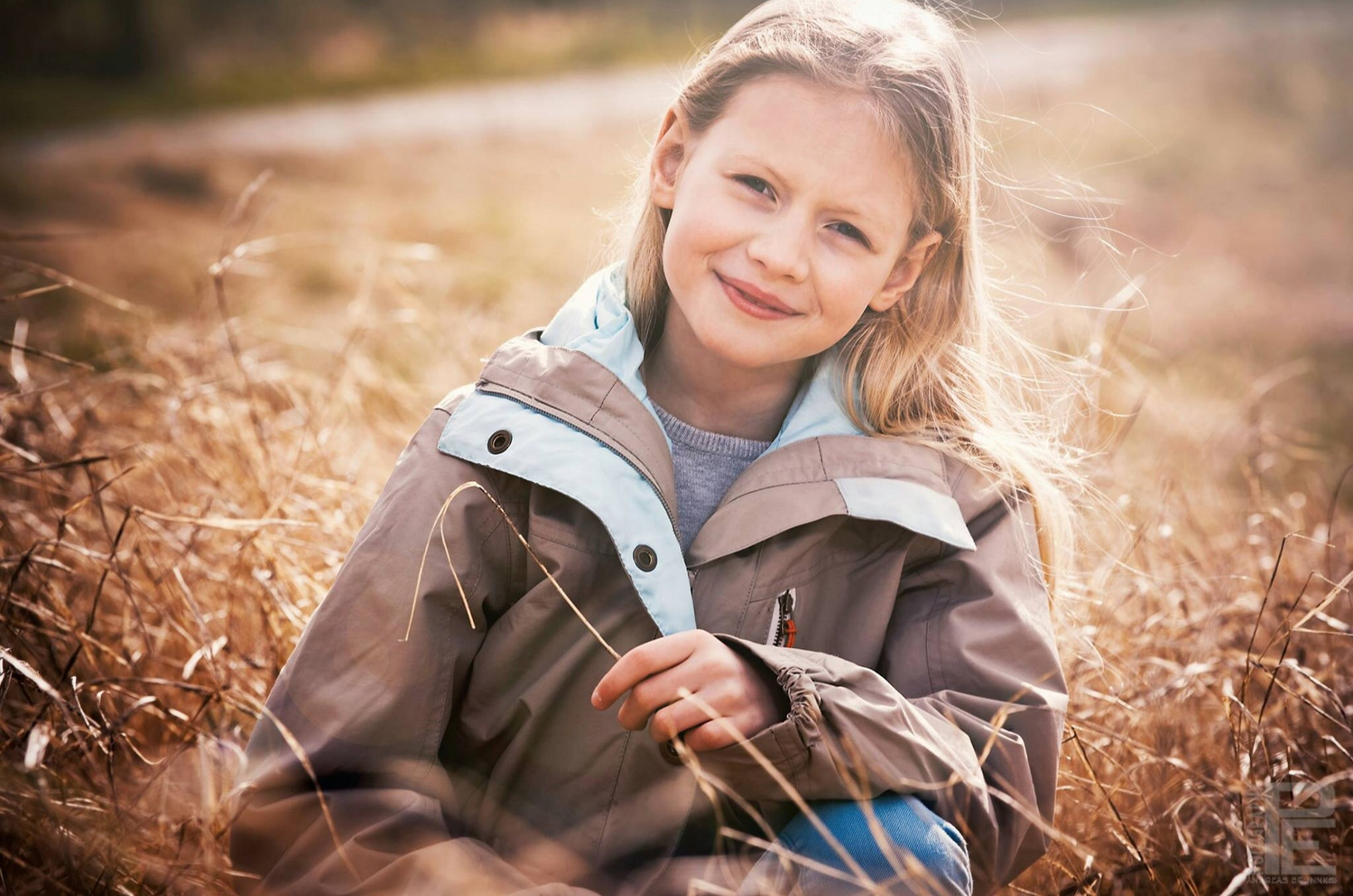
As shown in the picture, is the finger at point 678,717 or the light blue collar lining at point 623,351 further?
the light blue collar lining at point 623,351

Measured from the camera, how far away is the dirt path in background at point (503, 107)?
25.4 ft

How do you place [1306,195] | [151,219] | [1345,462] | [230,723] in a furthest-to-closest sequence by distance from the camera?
[1306,195]
[151,219]
[1345,462]
[230,723]

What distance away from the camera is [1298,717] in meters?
2.47

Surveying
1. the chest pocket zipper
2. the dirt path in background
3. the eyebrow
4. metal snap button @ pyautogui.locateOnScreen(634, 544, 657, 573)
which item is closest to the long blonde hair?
the eyebrow

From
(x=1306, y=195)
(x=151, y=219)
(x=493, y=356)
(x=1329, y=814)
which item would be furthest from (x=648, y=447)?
(x=1306, y=195)

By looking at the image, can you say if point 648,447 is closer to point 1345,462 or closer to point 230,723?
point 230,723

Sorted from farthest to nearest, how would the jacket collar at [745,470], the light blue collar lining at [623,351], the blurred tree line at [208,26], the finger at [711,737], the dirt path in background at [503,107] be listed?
the blurred tree line at [208,26], the dirt path in background at [503,107], the light blue collar lining at [623,351], the jacket collar at [745,470], the finger at [711,737]

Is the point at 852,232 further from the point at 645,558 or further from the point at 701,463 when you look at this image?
the point at 645,558

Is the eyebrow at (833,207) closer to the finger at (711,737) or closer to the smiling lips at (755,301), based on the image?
the smiling lips at (755,301)

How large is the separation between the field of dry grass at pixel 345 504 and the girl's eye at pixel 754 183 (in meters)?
0.55

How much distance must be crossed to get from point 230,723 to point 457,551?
0.94m

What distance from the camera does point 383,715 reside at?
5.49 feet

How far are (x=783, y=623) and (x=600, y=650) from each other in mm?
303

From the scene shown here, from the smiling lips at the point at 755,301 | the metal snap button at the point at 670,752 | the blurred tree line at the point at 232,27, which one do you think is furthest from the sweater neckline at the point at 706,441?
the blurred tree line at the point at 232,27
